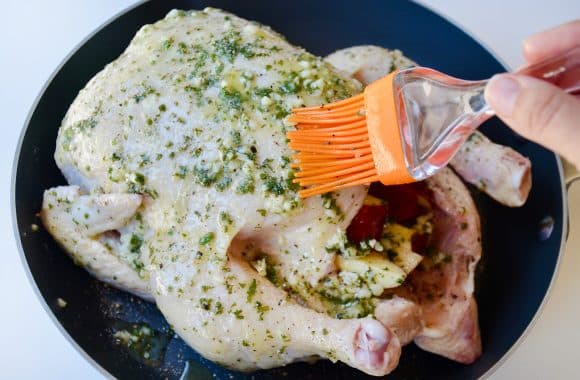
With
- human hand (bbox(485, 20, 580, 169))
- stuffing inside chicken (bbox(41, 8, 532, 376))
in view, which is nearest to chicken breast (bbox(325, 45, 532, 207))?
stuffing inside chicken (bbox(41, 8, 532, 376))

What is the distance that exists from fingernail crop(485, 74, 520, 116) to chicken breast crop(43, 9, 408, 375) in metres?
0.62

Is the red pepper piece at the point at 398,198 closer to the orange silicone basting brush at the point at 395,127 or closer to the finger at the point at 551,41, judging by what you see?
the orange silicone basting brush at the point at 395,127

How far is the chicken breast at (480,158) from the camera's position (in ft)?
6.74

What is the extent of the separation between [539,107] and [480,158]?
34.7 inches

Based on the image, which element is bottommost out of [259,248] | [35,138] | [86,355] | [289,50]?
[86,355]

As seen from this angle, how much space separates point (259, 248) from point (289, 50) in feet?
2.07

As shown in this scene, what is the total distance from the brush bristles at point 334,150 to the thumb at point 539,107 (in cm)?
46

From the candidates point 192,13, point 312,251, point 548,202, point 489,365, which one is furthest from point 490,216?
point 192,13

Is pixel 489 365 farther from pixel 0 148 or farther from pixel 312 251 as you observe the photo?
pixel 0 148

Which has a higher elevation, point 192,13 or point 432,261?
point 192,13

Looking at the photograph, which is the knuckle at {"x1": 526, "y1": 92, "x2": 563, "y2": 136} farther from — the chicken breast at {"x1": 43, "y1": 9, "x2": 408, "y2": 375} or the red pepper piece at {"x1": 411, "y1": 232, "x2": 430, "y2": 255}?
the red pepper piece at {"x1": 411, "y1": 232, "x2": 430, "y2": 255}

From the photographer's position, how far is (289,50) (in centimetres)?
Answer: 198

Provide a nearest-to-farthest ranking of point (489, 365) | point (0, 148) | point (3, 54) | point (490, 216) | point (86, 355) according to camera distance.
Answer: point (86, 355) → point (489, 365) → point (490, 216) → point (0, 148) → point (3, 54)

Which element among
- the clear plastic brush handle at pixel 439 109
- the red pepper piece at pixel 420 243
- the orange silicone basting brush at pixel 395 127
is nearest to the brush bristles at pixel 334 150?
the orange silicone basting brush at pixel 395 127
